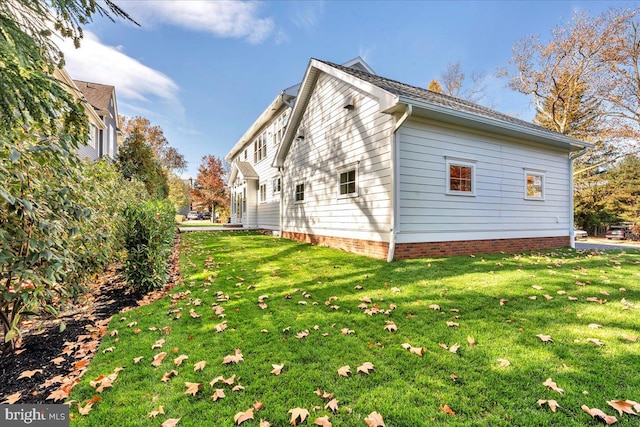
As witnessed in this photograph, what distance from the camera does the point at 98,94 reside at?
64.5 feet

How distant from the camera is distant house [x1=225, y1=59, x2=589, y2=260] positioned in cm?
716

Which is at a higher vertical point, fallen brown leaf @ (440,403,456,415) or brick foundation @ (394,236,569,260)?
brick foundation @ (394,236,569,260)

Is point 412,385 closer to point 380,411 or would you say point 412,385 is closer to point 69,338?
point 380,411

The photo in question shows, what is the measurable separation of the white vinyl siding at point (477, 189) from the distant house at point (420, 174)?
0.10 feet

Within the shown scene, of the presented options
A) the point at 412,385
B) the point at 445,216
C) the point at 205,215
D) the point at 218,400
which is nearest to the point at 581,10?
the point at 445,216

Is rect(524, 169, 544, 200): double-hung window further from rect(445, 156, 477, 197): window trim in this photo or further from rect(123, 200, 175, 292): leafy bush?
rect(123, 200, 175, 292): leafy bush

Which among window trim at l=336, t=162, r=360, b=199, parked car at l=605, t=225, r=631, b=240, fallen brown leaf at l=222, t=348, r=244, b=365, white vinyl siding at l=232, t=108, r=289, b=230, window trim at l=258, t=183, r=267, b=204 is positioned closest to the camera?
fallen brown leaf at l=222, t=348, r=244, b=365

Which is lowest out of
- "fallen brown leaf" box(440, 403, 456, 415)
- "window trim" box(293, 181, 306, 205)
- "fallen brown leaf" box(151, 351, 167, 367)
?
"fallen brown leaf" box(151, 351, 167, 367)

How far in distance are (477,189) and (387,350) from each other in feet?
22.9

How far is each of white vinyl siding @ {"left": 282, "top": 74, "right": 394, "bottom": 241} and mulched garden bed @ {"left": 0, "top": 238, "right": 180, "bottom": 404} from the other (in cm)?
531

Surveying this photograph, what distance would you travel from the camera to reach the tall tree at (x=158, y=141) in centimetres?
3278

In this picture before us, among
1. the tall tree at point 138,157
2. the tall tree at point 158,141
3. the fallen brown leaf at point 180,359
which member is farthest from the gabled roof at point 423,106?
the tall tree at point 158,141

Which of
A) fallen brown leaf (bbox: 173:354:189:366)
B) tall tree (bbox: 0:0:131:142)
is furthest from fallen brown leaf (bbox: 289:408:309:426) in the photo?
tall tree (bbox: 0:0:131:142)

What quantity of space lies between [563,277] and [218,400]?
20.9 feet
